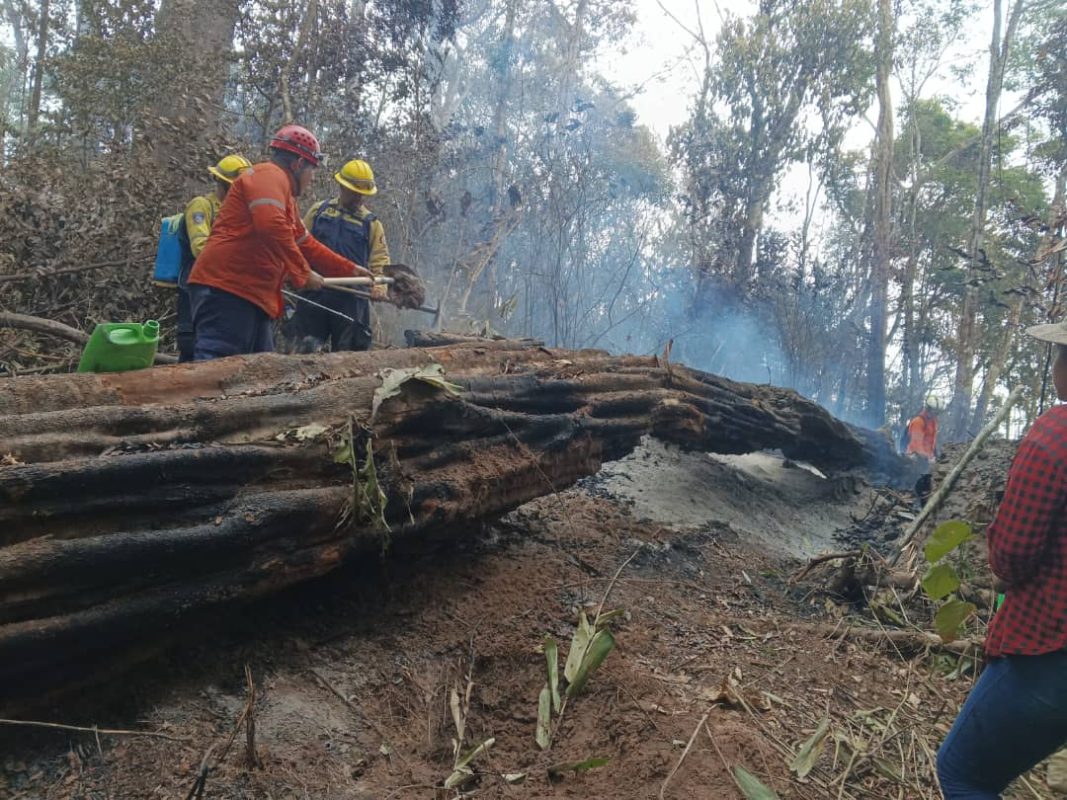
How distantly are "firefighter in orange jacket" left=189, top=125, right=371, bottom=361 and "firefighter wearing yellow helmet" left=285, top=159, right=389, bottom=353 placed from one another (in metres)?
1.50

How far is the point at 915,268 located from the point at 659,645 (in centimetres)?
2088

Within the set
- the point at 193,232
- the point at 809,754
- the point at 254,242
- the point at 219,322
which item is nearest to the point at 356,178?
the point at 193,232

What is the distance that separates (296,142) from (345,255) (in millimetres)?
1680

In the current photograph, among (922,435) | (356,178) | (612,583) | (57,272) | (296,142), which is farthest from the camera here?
(922,435)

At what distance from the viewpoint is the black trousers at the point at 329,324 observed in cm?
584

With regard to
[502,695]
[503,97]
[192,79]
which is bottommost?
[502,695]

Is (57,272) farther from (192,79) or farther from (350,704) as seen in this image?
(350,704)

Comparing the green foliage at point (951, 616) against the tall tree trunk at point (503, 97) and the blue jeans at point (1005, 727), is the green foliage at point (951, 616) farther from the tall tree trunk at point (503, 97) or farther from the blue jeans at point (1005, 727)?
the tall tree trunk at point (503, 97)

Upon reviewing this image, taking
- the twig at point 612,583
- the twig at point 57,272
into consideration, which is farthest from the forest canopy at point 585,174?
the twig at point 612,583

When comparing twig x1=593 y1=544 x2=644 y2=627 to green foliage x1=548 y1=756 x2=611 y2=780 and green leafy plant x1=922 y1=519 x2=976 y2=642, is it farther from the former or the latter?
green leafy plant x1=922 y1=519 x2=976 y2=642

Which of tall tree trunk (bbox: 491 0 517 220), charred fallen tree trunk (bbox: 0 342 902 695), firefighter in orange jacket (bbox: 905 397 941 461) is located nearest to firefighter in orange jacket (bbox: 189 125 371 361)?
charred fallen tree trunk (bbox: 0 342 902 695)

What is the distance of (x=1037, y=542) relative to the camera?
81.2 inches

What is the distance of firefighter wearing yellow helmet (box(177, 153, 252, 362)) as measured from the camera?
14.8 ft

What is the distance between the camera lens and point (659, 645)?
3.34m
